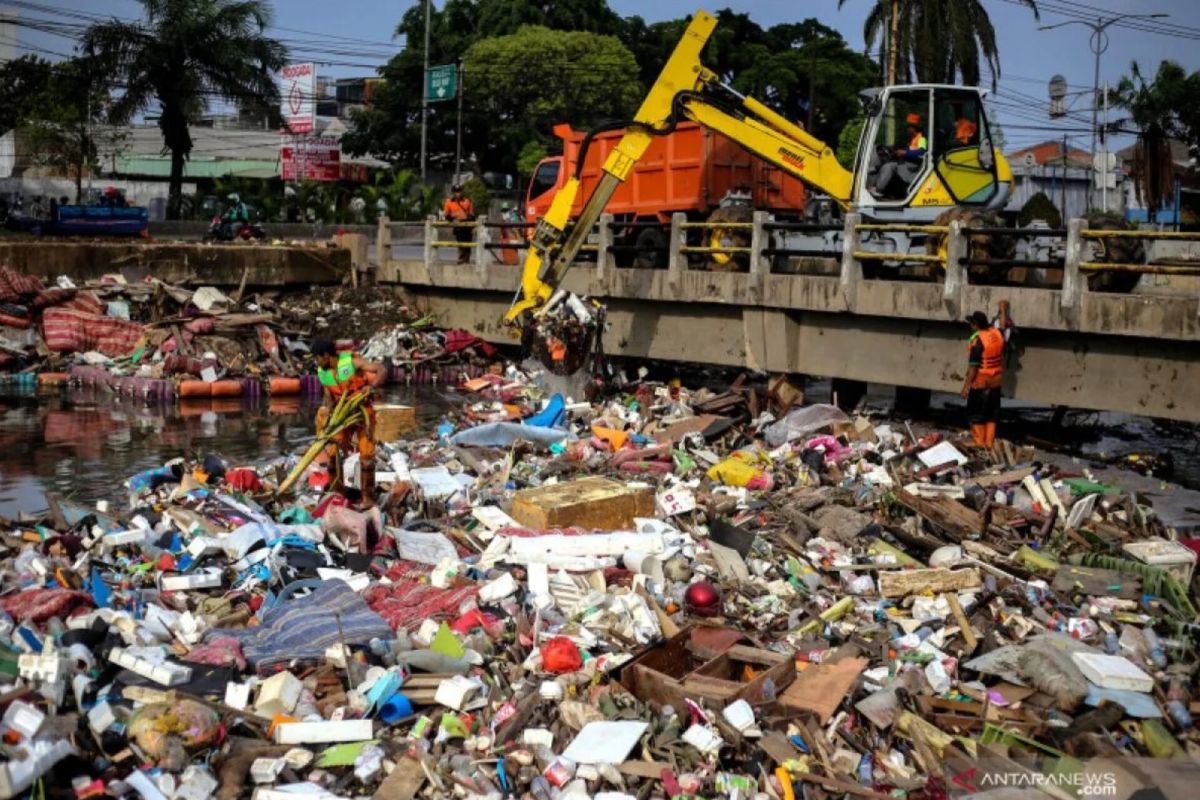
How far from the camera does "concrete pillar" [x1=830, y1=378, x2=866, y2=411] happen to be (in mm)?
17594

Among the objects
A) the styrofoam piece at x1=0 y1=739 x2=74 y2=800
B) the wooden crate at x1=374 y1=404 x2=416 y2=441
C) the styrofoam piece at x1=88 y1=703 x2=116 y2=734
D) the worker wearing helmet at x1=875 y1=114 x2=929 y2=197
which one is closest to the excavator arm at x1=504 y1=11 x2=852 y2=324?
the worker wearing helmet at x1=875 y1=114 x2=929 y2=197

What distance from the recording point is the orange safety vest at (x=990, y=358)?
1382cm

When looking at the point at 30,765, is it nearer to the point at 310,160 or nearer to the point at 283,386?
the point at 283,386

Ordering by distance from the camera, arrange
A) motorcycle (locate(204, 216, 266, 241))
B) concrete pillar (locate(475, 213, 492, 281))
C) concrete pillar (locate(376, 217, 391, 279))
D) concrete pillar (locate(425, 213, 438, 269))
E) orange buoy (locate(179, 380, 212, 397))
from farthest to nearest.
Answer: motorcycle (locate(204, 216, 266, 241)), concrete pillar (locate(376, 217, 391, 279)), concrete pillar (locate(425, 213, 438, 269)), concrete pillar (locate(475, 213, 492, 281)), orange buoy (locate(179, 380, 212, 397))

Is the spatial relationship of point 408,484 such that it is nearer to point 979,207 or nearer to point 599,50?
point 979,207

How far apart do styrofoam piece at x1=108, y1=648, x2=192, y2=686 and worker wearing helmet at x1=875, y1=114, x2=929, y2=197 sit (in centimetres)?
1200

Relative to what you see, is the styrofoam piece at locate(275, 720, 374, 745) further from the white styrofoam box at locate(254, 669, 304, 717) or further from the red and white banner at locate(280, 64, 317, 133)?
the red and white banner at locate(280, 64, 317, 133)

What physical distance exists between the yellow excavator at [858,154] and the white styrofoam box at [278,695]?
37.2ft

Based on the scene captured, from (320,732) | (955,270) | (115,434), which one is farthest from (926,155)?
(320,732)

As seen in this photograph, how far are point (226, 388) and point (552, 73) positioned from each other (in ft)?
112

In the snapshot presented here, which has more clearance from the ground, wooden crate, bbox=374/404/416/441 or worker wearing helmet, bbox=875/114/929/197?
worker wearing helmet, bbox=875/114/929/197

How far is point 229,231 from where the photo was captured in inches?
1199

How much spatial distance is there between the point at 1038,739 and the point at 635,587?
2959mm

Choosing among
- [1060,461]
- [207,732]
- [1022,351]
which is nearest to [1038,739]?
[207,732]
